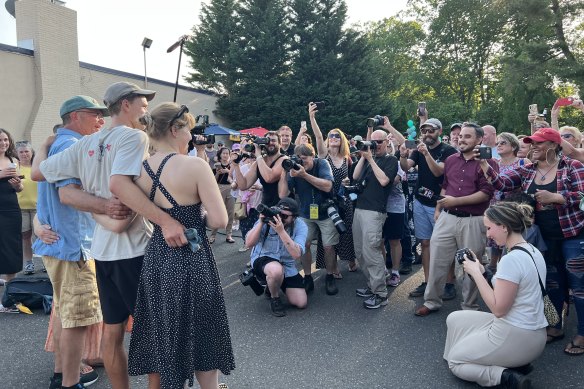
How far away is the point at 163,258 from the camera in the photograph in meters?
2.05

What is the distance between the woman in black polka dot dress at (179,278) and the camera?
1999mm

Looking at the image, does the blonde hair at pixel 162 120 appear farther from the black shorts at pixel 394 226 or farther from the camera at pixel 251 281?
the black shorts at pixel 394 226

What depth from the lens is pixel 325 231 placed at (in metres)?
4.78

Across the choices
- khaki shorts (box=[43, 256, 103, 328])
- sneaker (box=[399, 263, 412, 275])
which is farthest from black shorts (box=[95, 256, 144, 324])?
sneaker (box=[399, 263, 412, 275])

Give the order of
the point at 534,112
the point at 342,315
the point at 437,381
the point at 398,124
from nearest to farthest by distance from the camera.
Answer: the point at 437,381, the point at 342,315, the point at 534,112, the point at 398,124

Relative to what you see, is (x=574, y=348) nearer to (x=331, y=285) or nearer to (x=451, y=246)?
(x=451, y=246)

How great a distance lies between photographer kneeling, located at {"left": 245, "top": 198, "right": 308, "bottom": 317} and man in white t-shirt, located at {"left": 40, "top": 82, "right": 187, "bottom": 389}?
1.91 metres

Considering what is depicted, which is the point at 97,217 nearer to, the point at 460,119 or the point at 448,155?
the point at 448,155

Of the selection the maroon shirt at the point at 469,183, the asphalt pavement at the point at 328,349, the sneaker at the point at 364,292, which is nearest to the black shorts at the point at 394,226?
the asphalt pavement at the point at 328,349

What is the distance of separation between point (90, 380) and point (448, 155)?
3.95m

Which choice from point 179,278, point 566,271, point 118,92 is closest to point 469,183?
point 566,271

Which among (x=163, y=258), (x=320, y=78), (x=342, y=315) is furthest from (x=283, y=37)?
(x=163, y=258)

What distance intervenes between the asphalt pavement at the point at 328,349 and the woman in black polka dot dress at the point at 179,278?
3.20ft

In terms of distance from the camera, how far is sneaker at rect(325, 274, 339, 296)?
4750 millimetres
